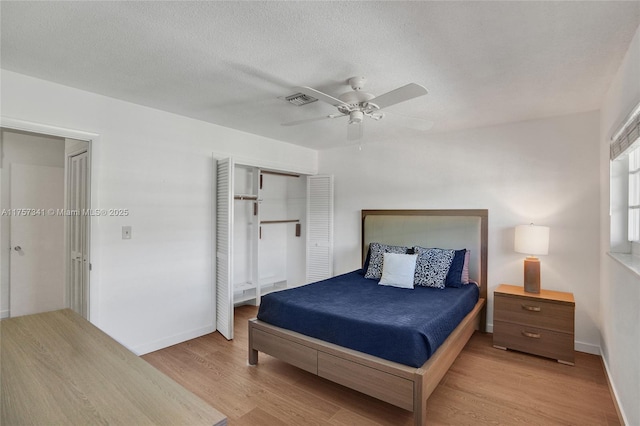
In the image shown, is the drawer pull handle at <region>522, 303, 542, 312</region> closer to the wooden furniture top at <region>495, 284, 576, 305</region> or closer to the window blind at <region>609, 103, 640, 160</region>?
the wooden furniture top at <region>495, 284, 576, 305</region>

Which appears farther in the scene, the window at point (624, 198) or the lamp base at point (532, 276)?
the lamp base at point (532, 276)

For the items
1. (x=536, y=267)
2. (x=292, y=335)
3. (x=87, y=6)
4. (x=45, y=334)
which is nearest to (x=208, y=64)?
(x=87, y=6)

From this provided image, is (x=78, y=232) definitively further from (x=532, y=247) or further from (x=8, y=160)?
(x=532, y=247)

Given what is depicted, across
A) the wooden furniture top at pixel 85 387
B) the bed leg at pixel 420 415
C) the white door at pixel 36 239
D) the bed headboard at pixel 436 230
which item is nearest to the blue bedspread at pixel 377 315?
the bed leg at pixel 420 415

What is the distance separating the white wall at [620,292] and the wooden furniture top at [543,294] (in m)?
0.27

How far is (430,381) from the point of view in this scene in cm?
213

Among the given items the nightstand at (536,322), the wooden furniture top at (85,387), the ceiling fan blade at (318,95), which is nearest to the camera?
the wooden furniture top at (85,387)

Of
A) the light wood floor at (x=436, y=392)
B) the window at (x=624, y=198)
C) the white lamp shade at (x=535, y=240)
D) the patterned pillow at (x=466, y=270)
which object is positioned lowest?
the light wood floor at (x=436, y=392)

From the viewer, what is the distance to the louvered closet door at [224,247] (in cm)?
355

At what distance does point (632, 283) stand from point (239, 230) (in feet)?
14.0

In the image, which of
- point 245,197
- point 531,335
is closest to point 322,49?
point 245,197

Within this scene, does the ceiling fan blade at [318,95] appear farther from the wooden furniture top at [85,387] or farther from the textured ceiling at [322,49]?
the wooden furniture top at [85,387]

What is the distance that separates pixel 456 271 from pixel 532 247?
765 millimetres

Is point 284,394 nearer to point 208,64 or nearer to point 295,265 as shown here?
point 208,64
